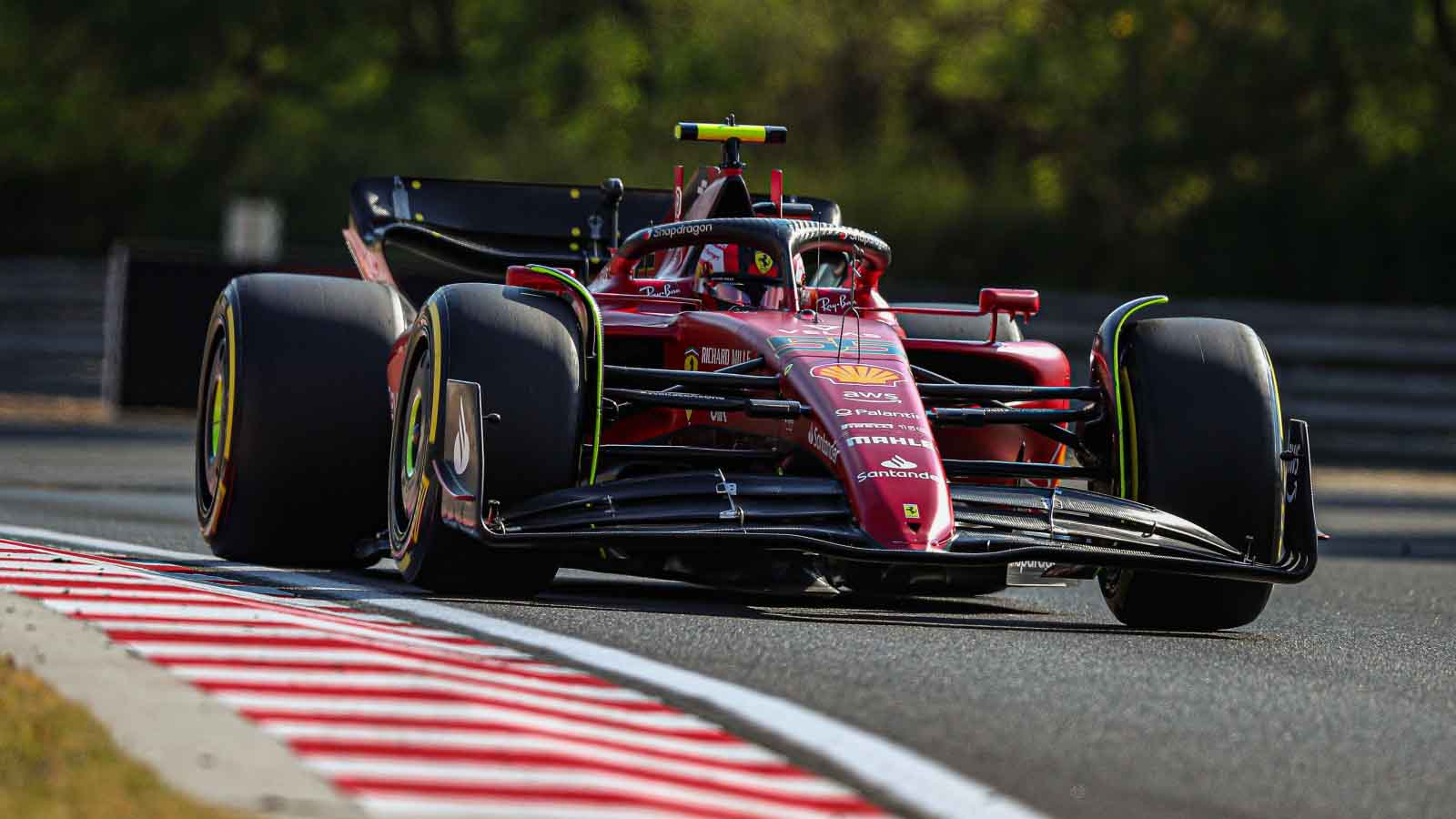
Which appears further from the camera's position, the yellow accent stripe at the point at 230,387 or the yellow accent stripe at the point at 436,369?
the yellow accent stripe at the point at 230,387

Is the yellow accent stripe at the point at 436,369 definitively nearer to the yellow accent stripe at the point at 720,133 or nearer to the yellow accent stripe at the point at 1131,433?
the yellow accent stripe at the point at 1131,433

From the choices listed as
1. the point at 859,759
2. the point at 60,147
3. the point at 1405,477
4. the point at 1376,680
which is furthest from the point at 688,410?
the point at 60,147

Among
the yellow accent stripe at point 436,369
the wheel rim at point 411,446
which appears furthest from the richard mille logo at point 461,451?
the wheel rim at point 411,446

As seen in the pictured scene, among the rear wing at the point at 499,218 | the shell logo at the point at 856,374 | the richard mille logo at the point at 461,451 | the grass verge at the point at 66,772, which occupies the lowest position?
the grass verge at the point at 66,772

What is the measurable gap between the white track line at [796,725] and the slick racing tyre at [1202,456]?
2240mm

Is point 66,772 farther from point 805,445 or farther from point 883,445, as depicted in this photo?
point 805,445

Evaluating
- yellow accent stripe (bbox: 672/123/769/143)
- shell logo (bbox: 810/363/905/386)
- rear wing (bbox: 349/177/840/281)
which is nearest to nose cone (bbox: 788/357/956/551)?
shell logo (bbox: 810/363/905/386)

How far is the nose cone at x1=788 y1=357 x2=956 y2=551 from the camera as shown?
7.23 metres

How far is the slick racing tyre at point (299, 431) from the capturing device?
8.91m

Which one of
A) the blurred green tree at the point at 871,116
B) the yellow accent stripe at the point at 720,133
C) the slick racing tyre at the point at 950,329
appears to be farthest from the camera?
the blurred green tree at the point at 871,116

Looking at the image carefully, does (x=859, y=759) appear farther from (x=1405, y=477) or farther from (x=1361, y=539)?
(x=1405, y=477)

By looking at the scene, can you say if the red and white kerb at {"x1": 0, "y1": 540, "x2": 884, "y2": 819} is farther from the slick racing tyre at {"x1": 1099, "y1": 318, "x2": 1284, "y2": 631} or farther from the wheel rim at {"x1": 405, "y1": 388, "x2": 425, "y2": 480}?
the slick racing tyre at {"x1": 1099, "y1": 318, "x2": 1284, "y2": 631}

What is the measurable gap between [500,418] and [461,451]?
161 millimetres

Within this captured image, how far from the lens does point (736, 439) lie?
327 inches
